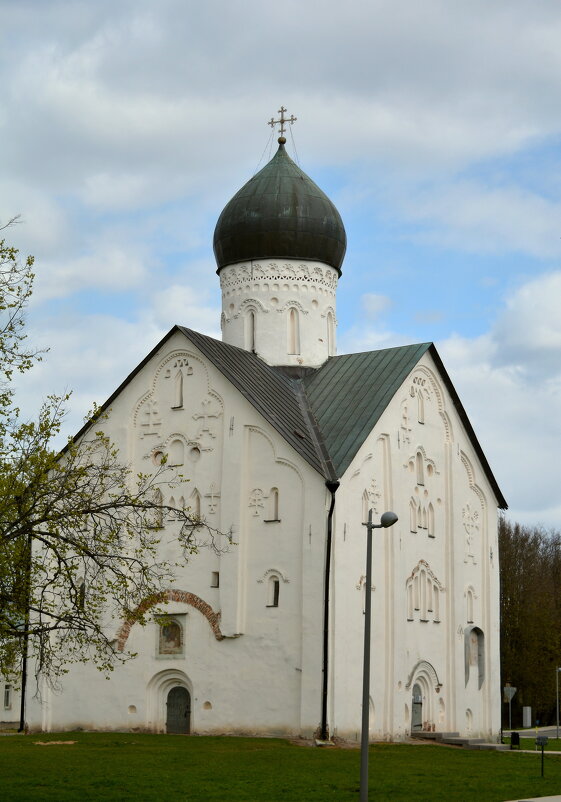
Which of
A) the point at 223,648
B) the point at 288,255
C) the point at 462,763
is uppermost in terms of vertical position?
the point at 288,255

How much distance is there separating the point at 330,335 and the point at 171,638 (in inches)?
399

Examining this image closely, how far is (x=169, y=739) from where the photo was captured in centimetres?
2625

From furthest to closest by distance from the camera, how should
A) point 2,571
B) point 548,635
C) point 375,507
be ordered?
1. point 548,635
2. point 375,507
3. point 2,571

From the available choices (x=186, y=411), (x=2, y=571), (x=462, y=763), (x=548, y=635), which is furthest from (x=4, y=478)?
(x=548, y=635)

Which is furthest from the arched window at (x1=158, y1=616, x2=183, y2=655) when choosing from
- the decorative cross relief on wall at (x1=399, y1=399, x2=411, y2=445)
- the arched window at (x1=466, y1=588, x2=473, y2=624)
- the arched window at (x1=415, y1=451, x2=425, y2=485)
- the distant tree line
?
the distant tree line

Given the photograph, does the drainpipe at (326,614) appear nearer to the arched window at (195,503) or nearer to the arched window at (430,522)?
the arched window at (195,503)

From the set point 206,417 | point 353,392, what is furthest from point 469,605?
point 206,417

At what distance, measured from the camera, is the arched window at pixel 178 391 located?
3002 centimetres

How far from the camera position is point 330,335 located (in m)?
34.2

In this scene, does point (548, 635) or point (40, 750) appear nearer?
point (40, 750)

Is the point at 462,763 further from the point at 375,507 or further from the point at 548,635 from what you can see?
the point at 548,635

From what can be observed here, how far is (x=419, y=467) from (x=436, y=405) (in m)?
2.15

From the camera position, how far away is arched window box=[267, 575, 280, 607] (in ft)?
89.8

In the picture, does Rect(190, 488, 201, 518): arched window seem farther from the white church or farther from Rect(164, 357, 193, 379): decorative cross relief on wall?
Rect(164, 357, 193, 379): decorative cross relief on wall
